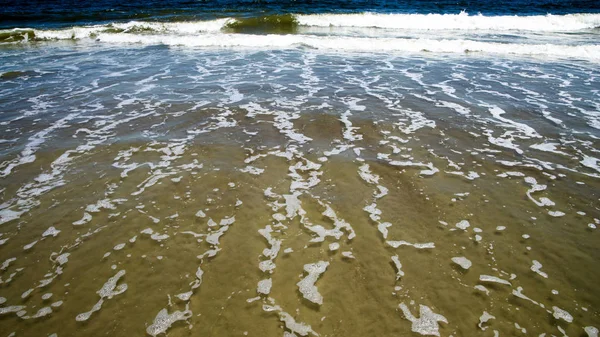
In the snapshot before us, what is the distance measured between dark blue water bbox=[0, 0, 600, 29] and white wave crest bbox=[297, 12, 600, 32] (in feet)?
6.81

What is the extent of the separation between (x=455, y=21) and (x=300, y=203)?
22334 mm

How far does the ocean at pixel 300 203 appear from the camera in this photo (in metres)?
2.73

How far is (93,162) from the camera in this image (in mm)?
5012

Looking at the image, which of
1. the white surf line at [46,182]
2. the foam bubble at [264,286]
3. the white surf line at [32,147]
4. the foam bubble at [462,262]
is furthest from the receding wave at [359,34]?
the foam bubble at [264,286]

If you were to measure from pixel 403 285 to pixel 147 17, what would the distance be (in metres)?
25.5

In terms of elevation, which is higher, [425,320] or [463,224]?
[463,224]

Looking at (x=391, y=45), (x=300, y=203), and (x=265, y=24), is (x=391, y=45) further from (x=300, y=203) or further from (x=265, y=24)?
(x=300, y=203)

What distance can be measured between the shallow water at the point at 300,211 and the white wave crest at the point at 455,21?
50.0ft

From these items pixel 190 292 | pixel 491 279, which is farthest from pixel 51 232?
pixel 491 279

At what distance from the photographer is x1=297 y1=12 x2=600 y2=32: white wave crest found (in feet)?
68.4

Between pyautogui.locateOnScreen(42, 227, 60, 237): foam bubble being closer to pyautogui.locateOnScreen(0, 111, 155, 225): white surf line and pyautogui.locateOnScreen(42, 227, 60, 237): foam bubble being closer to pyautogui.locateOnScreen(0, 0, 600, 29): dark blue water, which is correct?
pyautogui.locateOnScreen(0, 111, 155, 225): white surf line

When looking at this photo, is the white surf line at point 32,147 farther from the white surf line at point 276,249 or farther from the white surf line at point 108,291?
the white surf line at point 276,249

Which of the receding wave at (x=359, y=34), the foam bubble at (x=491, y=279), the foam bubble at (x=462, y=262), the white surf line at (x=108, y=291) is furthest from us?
the receding wave at (x=359, y=34)

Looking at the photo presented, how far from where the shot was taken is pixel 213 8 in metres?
26.0
